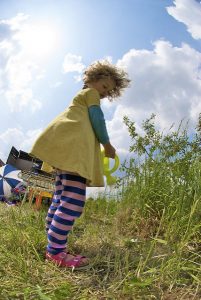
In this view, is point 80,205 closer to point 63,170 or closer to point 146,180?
point 63,170

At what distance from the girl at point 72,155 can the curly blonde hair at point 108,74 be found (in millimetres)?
52

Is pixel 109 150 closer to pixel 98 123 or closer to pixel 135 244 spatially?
pixel 98 123

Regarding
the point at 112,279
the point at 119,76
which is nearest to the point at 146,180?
the point at 119,76

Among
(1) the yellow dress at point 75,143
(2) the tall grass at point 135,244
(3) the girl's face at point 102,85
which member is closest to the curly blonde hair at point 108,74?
(3) the girl's face at point 102,85

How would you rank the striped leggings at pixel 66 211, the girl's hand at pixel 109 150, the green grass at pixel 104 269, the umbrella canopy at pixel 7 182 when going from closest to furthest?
the green grass at pixel 104 269
the striped leggings at pixel 66 211
the girl's hand at pixel 109 150
the umbrella canopy at pixel 7 182

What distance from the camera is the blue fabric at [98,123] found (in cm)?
279

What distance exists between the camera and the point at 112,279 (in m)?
2.22

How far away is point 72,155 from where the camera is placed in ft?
8.61

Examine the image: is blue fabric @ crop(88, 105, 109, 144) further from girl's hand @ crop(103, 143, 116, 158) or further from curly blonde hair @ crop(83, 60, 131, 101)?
curly blonde hair @ crop(83, 60, 131, 101)

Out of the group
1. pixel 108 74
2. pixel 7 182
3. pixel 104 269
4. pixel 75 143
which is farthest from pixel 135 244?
pixel 7 182

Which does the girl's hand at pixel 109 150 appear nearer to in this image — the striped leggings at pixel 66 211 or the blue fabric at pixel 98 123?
the blue fabric at pixel 98 123

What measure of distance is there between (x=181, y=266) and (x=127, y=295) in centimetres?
44

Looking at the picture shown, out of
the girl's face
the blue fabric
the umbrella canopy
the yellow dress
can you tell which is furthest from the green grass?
the umbrella canopy

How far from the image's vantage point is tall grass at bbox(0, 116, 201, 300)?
2041 millimetres
